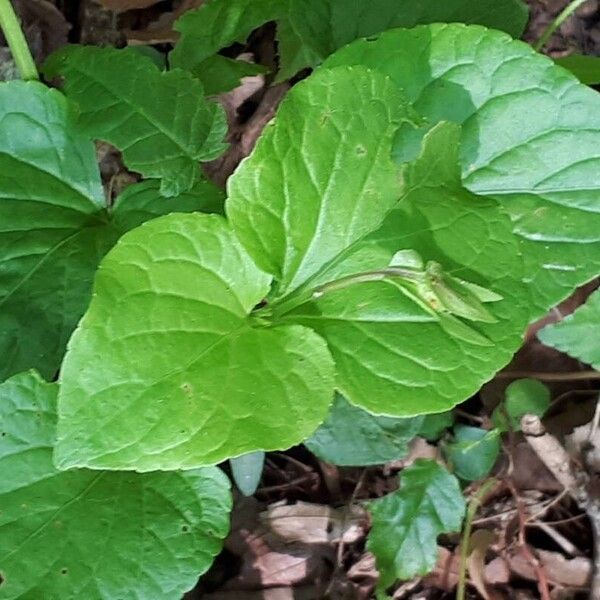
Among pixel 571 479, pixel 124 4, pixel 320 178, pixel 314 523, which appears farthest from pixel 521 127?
pixel 124 4

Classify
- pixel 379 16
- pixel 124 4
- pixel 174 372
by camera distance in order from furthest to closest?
1. pixel 124 4
2. pixel 379 16
3. pixel 174 372

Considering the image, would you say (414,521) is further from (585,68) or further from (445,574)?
(585,68)

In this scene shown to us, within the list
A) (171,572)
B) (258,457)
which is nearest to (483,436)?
(258,457)

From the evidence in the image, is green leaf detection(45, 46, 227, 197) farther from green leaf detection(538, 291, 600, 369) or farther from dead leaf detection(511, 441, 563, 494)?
dead leaf detection(511, 441, 563, 494)

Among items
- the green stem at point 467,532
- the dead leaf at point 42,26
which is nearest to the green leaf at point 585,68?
the green stem at point 467,532

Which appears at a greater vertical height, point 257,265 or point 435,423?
point 257,265

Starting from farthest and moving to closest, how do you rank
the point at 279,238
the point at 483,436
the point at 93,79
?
the point at 483,436, the point at 93,79, the point at 279,238

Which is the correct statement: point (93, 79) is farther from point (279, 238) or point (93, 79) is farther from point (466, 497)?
point (466, 497)

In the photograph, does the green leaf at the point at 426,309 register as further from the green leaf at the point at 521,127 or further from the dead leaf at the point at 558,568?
the dead leaf at the point at 558,568
